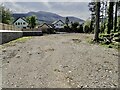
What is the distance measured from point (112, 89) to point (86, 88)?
77cm

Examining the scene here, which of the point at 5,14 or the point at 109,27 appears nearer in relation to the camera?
the point at 109,27

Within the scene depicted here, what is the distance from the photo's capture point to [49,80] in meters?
8.45

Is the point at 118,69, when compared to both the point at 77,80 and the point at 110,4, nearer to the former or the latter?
the point at 77,80

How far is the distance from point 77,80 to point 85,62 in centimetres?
352

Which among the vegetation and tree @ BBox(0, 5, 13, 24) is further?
tree @ BBox(0, 5, 13, 24)

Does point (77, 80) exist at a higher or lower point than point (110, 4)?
lower

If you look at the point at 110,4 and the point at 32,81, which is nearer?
the point at 32,81

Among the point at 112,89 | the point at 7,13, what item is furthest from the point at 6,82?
the point at 7,13

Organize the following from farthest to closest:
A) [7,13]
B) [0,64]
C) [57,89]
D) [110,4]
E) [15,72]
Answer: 1. [7,13]
2. [110,4]
3. [0,64]
4. [15,72]
5. [57,89]

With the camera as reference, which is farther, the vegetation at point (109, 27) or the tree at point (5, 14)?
the tree at point (5, 14)

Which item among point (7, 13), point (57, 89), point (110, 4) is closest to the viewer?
point (57, 89)

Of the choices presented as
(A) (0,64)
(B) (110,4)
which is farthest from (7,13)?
(A) (0,64)

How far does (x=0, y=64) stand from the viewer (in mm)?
11430

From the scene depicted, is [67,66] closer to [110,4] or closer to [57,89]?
[57,89]
